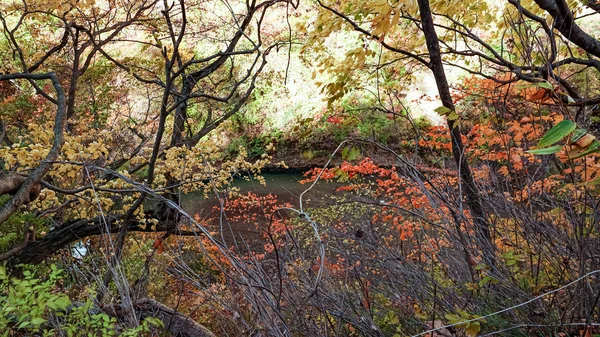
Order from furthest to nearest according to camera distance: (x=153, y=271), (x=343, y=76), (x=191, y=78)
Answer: (x=191, y=78), (x=153, y=271), (x=343, y=76)

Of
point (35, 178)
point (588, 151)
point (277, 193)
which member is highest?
point (35, 178)

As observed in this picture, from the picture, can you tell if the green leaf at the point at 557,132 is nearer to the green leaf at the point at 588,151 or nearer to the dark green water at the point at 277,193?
the green leaf at the point at 588,151

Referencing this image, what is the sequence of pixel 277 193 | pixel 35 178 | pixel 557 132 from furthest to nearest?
pixel 277 193, pixel 35 178, pixel 557 132

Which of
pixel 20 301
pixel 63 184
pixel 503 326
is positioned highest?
pixel 63 184

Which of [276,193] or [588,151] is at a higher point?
[588,151]

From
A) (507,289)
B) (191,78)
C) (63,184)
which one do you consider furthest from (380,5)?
(63,184)

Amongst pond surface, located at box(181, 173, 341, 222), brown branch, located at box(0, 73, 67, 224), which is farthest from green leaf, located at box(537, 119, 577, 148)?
pond surface, located at box(181, 173, 341, 222)

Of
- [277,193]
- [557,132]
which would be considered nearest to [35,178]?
[557,132]

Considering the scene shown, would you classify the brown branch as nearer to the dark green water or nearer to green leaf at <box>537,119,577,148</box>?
green leaf at <box>537,119,577,148</box>

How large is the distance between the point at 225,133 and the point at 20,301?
51.4 feet

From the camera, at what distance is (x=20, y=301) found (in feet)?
5.89

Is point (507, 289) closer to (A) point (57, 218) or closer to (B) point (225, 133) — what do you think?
(A) point (57, 218)

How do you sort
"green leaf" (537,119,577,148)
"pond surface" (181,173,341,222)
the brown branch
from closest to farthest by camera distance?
"green leaf" (537,119,577,148), the brown branch, "pond surface" (181,173,341,222)

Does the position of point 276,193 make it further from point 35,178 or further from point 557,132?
point 557,132
